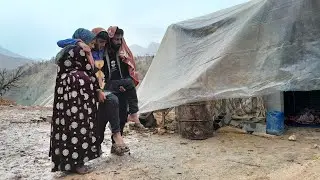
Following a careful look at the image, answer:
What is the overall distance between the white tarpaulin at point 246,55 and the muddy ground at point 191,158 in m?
0.63

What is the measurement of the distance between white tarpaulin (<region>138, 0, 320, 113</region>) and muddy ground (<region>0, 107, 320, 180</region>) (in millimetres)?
631

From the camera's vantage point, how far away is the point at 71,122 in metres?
3.56

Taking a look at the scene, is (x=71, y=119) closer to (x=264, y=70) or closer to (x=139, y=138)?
(x=139, y=138)

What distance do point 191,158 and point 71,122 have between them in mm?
1344

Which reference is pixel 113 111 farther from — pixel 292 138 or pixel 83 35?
pixel 292 138

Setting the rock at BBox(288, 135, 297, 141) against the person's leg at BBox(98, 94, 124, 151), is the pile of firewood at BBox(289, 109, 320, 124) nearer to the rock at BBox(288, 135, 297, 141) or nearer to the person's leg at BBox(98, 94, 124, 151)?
the rock at BBox(288, 135, 297, 141)

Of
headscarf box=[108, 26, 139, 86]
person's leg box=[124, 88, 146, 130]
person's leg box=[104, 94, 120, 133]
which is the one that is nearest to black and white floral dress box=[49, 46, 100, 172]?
person's leg box=[104, 94, 120, 133]

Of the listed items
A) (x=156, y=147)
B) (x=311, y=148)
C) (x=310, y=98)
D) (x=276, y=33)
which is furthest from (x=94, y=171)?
(x=310, y=98)

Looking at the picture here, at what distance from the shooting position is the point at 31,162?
4.22m

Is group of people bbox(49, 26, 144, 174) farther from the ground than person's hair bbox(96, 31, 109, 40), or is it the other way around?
person's hair bbox(96, 31, 109, 40)

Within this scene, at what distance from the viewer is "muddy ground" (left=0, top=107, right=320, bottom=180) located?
3525 millimetres

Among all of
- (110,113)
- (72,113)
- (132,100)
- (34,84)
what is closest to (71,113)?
(72,113)

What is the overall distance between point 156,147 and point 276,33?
6.90ft

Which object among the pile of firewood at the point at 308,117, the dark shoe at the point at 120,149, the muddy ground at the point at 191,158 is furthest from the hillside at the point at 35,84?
the dark shoe at the point at 120,149
